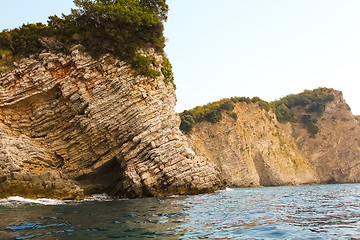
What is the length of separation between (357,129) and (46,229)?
77.9m

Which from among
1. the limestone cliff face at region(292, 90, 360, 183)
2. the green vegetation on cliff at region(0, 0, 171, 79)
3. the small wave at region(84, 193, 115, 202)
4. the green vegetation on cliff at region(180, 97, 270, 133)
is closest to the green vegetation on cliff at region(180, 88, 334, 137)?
the green vegetation on cliff at region(180, 97, 270, 133)

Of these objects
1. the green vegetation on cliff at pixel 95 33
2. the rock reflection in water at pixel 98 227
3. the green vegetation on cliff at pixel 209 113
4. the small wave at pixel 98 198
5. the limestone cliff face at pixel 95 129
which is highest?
the green vegetation on cliff at pixel 95 33

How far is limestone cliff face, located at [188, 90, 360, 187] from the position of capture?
60.7 metres

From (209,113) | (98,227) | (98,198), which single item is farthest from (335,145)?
(98,227)

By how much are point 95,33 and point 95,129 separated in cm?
938

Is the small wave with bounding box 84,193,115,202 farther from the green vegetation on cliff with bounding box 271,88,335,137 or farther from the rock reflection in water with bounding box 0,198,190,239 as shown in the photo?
the green vegetation on cliff with bounding box 271,88,335,137

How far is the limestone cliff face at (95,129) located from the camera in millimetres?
24391

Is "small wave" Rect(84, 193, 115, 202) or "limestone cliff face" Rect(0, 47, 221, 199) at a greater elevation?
"limestone cliff face" Rect(0, 47, 221, 199)

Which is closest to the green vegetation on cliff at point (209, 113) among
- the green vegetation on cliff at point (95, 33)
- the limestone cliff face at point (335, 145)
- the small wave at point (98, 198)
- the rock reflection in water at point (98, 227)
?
the limestone cliff face at point (335, 145)

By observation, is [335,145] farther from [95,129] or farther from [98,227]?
[98,227]

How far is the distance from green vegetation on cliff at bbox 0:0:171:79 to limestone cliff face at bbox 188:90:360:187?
3440 centimetres

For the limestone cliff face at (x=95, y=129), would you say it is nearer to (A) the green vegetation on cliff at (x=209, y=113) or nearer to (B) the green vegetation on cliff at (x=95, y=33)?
(B) the green vegetation on cliff at (x=95, y=33)

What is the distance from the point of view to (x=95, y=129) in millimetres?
26016

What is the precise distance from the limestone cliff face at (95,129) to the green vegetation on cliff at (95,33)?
1.17m
